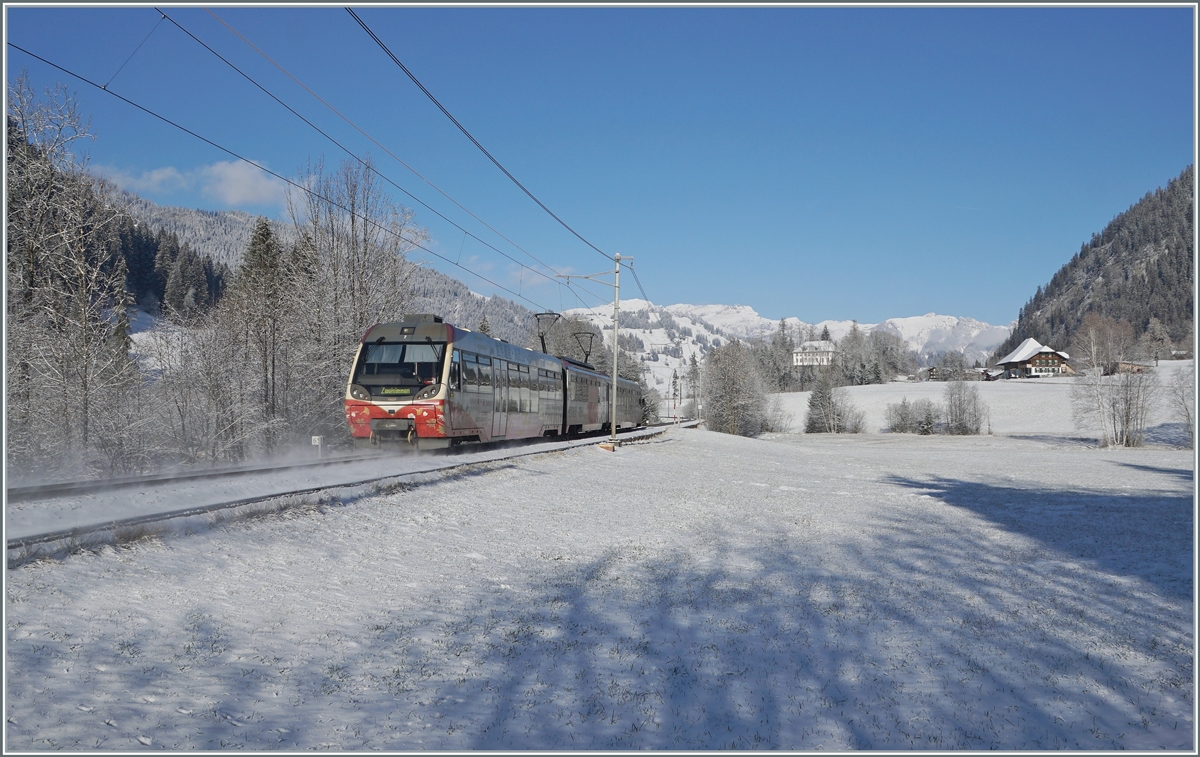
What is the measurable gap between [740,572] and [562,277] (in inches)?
975

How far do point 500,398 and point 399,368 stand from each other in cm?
489

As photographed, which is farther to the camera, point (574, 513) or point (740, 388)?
point (740, 388)

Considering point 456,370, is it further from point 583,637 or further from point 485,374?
point 583,637

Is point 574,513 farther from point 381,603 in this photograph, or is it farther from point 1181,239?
point 1181,239

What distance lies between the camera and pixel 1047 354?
507ft

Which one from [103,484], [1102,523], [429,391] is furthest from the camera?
[429,391]

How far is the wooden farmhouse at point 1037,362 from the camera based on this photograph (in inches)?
5965

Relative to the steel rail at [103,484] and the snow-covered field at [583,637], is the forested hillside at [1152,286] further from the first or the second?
the steel rail at [103,484]

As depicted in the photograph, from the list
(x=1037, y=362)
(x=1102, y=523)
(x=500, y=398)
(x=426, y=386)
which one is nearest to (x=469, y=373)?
(x=426, y=386)

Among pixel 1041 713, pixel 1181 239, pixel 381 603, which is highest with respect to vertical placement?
pixel 1181 239

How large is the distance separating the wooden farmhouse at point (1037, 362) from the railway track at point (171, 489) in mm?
165374

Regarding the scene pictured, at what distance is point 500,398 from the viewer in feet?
74.2

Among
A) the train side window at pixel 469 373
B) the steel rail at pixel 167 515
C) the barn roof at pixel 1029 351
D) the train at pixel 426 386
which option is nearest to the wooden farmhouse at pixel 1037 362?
the barn roof at pixel 1029 351

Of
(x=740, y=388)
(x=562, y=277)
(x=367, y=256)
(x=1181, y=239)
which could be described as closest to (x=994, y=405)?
(x=740, y=388)
